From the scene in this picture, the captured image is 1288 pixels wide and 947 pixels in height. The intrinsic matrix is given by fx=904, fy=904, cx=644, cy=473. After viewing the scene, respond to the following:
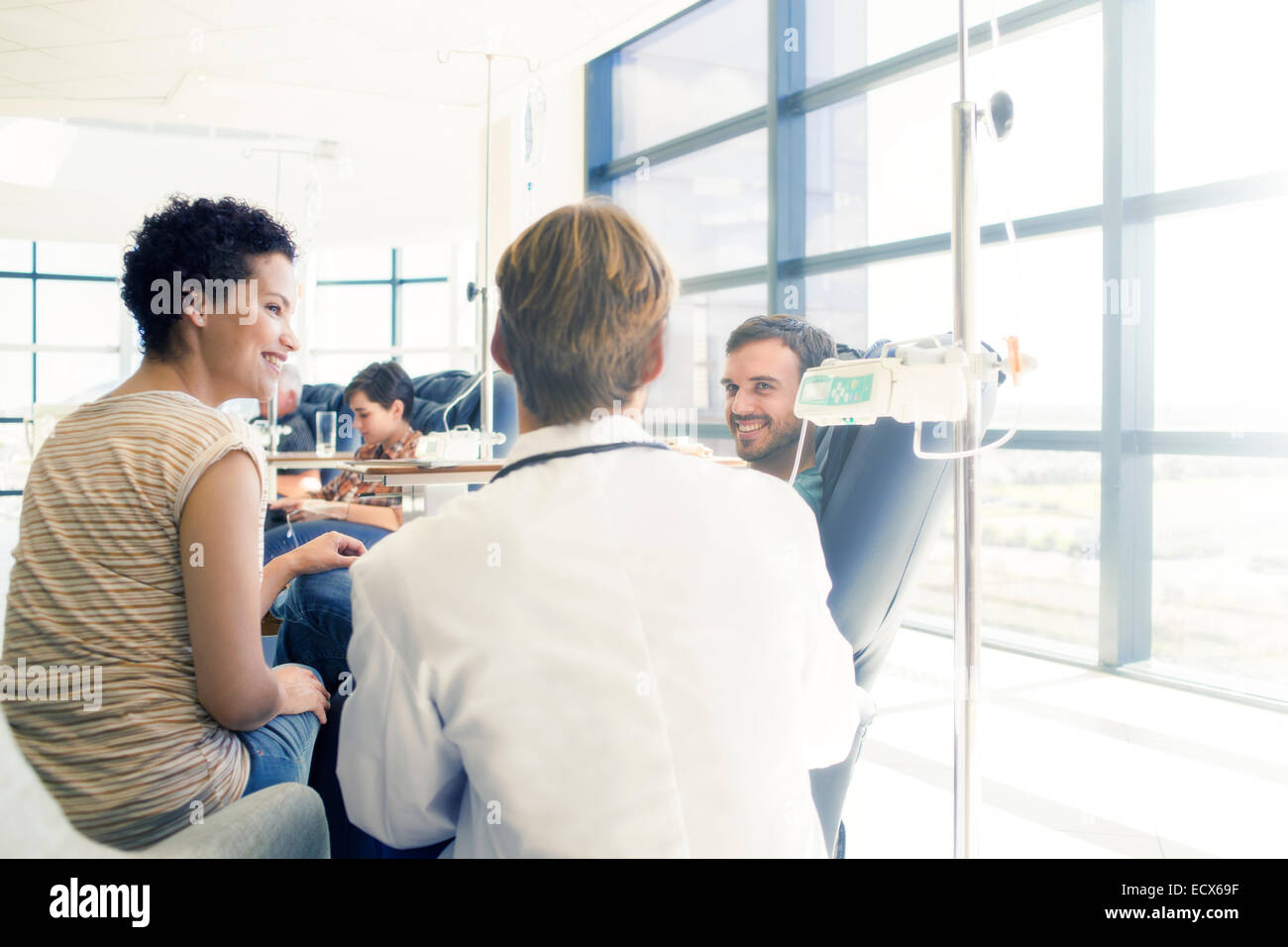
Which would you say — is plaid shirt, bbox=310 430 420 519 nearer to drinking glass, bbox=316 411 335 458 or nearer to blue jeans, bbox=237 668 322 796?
drinking glass, bbox=316 411 335 458

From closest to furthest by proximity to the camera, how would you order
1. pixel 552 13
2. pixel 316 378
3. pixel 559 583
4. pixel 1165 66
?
pixel 559 583
pixel 1165 66
pixel 552 13
pixel 316 378

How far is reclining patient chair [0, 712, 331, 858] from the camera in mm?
956

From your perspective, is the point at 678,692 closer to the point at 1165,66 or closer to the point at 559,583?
the point at 559,583

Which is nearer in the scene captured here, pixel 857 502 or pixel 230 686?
pixel 230 686

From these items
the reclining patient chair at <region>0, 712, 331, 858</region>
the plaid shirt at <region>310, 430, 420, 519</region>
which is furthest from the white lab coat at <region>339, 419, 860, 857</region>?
the plaid shirt at <region>310, 430, 420, 519</region>

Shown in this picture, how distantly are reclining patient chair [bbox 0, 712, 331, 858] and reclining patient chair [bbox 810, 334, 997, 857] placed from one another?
2.98 ft

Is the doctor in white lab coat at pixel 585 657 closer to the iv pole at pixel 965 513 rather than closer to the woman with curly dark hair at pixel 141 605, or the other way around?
the woman with curly dark hair at pixel 141 605

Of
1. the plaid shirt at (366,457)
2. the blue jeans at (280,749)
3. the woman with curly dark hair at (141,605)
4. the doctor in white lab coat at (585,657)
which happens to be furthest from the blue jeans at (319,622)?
the plaid shirt at (366,457)

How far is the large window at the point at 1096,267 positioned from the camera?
3.27m

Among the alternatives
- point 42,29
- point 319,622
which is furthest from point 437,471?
point 42,29

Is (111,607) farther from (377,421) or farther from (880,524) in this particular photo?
(377,421)

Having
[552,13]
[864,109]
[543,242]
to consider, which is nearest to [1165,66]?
[864,109]
